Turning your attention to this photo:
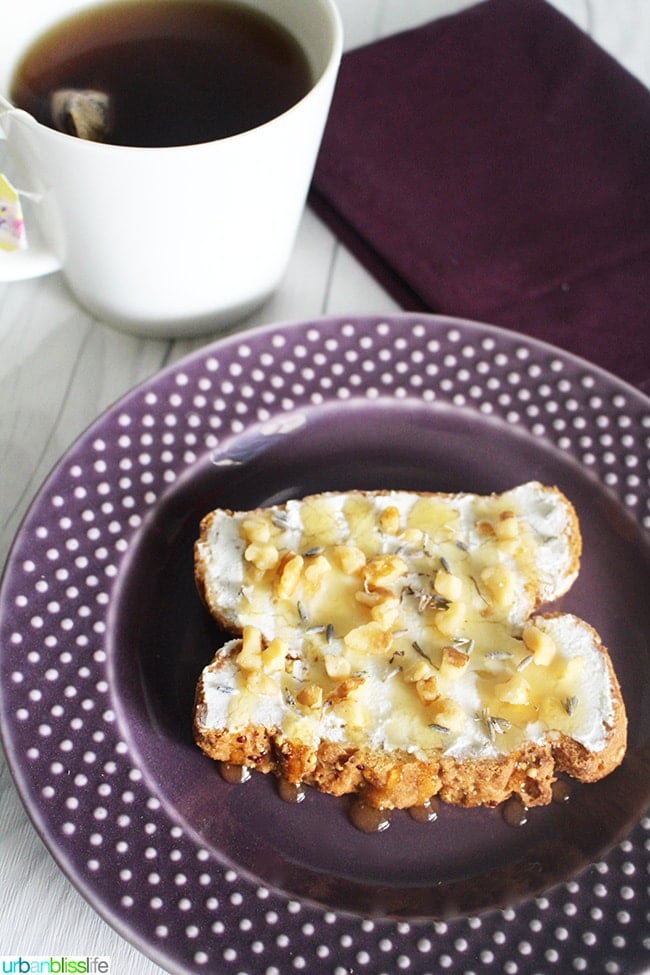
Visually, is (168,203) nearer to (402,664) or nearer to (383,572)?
(383,572)

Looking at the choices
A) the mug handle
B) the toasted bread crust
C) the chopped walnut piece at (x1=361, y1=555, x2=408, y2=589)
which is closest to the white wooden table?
the mug handle

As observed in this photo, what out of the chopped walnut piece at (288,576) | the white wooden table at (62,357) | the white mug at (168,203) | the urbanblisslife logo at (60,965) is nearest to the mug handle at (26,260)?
the white mug at (168,203)

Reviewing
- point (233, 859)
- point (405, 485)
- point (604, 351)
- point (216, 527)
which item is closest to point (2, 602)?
point (216, 527)

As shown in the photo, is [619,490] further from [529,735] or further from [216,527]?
[216,527]

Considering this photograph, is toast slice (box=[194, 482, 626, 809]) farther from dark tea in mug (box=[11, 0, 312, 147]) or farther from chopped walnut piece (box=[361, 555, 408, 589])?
dark tea in mug (box=[11, 0, 312, 147])

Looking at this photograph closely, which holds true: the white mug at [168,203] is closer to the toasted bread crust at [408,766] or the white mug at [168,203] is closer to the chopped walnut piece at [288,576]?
the chopped walnut piece at [288,576]
